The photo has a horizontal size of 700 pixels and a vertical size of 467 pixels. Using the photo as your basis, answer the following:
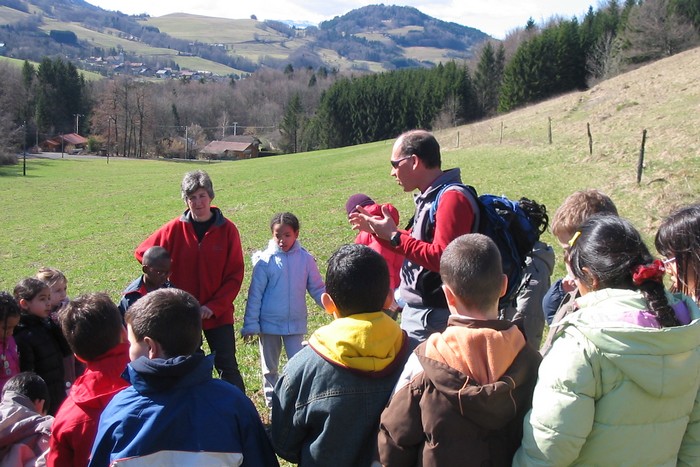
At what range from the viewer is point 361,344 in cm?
274

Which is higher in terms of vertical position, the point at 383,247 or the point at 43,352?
the point at 383,247

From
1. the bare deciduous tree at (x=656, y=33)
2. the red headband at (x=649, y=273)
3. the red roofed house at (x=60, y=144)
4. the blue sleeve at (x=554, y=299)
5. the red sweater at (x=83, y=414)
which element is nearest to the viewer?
the red headband at (x=649, y=273)

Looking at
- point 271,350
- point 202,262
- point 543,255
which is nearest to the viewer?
point 543,255

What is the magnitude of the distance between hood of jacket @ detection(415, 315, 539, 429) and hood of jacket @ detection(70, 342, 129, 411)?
1563 millimetres

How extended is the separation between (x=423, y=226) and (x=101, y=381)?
6.69ft

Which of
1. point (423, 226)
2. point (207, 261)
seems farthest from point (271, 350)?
point (423, 226)

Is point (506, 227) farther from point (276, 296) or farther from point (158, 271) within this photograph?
point (158, 271)

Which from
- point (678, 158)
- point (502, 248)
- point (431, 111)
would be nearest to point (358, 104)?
point (431, 111)

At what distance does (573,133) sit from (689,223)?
29.9 m


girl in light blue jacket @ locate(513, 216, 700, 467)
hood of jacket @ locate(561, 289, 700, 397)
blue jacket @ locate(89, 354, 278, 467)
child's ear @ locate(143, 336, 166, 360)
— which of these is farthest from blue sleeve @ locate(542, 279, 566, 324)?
child's ear @ locate(143, 336, 166, 360)

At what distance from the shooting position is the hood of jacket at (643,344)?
226 cm

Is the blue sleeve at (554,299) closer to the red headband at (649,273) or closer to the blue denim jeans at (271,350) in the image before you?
the red headband at (649,273)

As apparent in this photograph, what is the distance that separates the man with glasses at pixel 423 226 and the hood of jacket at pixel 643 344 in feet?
4.29

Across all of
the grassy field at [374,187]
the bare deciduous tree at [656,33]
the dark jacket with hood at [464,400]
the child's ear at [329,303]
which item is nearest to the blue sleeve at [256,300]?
the grassy field at [374,187]
